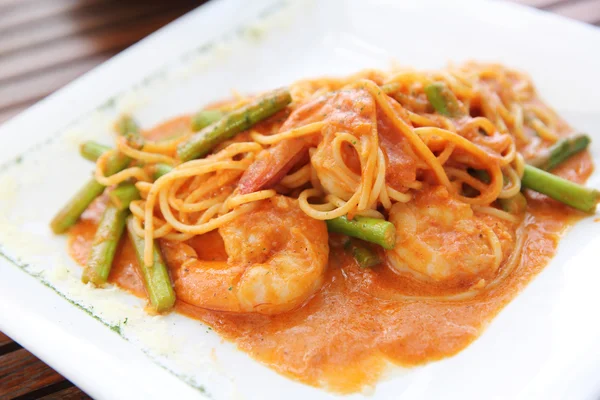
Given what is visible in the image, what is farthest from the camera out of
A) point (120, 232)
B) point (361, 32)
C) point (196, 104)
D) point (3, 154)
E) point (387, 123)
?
point (361, 32)

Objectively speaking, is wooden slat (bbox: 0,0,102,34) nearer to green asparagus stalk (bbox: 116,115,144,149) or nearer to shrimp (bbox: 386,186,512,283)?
green asparagus stalk (bbox: 116,115,144,149)

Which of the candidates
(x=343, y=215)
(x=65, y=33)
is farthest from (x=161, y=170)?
(x=65, y=33)

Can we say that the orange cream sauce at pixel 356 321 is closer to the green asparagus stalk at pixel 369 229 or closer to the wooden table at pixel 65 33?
the green asparagus stalk at pixel 369 229

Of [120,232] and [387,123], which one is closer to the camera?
[387,123]

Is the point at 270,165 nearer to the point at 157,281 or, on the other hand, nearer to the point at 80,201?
the point at 157,281

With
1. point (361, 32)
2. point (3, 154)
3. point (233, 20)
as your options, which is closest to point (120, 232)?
point (3, 154)

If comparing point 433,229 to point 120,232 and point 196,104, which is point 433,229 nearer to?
point 120,232
